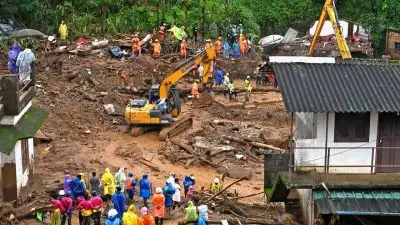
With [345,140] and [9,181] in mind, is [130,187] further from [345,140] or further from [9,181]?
[345,140]

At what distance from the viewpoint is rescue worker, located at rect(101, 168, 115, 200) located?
78.1 feet

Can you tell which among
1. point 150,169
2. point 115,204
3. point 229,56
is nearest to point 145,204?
point 115,204

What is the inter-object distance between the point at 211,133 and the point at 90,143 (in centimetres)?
635

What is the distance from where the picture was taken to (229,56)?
157ft

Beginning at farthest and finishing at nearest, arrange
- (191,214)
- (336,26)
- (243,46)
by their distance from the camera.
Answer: (243,46) → (336,26) → (191,214)

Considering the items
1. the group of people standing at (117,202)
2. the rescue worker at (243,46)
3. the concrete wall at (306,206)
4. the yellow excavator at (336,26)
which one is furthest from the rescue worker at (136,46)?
the concrete wall at (306,206)

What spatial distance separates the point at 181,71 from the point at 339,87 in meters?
16.1

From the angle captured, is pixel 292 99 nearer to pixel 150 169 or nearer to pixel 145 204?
pixel 145 204

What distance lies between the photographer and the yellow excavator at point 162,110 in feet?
110

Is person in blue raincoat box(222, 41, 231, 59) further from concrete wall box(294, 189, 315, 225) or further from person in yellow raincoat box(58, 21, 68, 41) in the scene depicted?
concrete wall box(294, 189, 315, 225)

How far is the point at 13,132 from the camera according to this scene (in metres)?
22.4

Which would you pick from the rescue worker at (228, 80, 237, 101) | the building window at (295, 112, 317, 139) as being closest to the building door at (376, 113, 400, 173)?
the building window at (295, 112, 317, 139)

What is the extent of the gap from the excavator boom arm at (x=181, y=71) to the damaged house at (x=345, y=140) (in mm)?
14053

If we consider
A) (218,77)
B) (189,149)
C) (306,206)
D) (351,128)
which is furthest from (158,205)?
(218,77)
